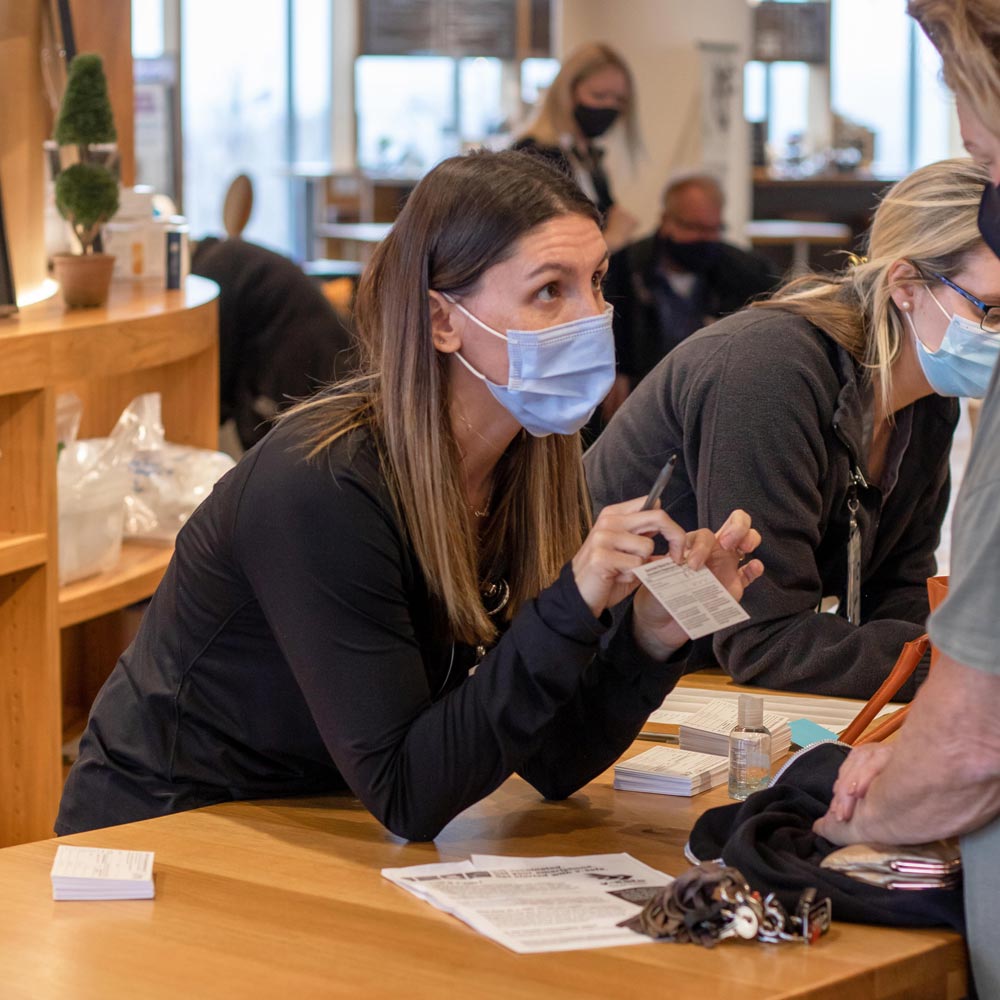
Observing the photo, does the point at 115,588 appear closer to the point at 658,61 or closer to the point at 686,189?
the point at 686,189

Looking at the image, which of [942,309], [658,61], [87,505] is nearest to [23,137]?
[87,505]

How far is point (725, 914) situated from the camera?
1.47m

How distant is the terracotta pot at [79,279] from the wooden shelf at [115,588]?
60 centimetres

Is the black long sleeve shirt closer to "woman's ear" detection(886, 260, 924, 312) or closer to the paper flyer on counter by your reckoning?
the paper flyer on counter

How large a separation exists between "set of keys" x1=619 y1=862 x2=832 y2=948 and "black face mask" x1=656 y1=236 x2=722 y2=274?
4.35 m

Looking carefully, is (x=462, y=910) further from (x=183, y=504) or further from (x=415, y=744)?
(x=183, y=504)

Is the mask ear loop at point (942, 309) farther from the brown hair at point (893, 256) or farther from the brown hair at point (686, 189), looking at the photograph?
the brown hair at point (686, 189)

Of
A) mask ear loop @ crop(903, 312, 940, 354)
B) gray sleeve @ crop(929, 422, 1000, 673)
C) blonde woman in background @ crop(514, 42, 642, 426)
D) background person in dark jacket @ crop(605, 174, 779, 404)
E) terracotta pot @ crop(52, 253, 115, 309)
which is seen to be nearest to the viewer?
gray sleeve @ crop(929, 422, 1000, 673)

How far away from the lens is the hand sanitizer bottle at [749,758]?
1932mm

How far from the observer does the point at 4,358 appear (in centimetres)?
298

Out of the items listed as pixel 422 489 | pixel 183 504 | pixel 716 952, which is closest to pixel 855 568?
pixel 422 489

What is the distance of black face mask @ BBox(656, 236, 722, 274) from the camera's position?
5.66m

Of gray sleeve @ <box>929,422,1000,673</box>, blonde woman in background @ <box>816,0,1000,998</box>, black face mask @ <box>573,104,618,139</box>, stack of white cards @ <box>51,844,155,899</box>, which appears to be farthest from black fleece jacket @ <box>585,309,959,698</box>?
black face mask @ <box>573,104,618,139</box>

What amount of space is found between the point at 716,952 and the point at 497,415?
77 centimetres
